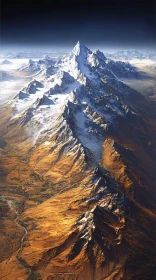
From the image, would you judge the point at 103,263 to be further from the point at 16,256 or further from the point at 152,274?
the point at 16,256

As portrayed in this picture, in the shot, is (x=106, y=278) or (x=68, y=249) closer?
(x=106, y=278)

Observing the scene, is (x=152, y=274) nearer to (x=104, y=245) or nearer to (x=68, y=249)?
(x=104, y=245)

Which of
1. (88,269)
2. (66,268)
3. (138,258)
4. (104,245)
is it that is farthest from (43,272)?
(138,258)

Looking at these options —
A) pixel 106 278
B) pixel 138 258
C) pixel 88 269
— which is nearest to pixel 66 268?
pixel 88 269

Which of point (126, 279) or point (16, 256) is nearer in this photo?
point (126, 279)

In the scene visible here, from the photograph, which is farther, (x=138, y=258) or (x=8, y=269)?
(x=138, y=258)

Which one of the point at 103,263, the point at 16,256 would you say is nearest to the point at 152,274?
the point at 103,263

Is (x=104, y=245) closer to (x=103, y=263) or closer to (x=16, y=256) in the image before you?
(x=103, y=263)
